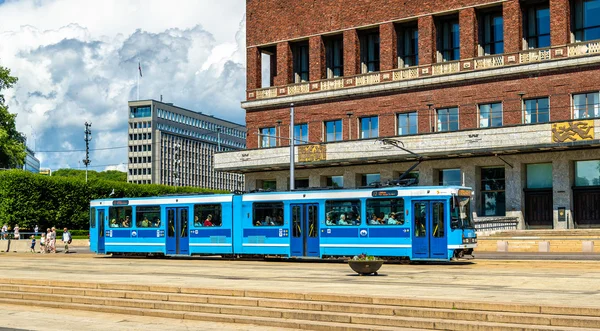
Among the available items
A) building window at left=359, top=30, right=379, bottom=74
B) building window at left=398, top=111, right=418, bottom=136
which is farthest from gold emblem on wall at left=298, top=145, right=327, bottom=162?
building window at left=359, top=30, right=379, bottom=74

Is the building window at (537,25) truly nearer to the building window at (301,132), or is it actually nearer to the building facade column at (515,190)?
the building facade column at (515,190)

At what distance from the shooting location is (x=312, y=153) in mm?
63000

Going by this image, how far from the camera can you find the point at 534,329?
13.8 meters

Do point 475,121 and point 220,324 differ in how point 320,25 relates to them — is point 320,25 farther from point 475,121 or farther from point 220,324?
point 220,324

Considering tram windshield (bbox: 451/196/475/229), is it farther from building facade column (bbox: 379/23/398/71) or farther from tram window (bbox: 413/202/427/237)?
building facade column (bbox: 379/23/398/71)

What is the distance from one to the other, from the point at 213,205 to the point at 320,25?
3104cm

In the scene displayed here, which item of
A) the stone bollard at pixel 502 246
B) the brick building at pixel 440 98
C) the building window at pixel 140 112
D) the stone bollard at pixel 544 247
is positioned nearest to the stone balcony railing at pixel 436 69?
the brick building at pixel 440 98

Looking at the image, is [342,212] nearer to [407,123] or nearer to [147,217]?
[147,217]

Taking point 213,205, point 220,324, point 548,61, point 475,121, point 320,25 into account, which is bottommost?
point 220,324

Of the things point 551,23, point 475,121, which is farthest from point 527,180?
point 551,23

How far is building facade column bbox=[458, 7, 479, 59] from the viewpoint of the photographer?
2256 inches

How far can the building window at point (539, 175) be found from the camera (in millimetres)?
53438

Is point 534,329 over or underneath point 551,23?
underneath

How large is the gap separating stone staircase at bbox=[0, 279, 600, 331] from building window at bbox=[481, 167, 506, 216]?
126 ft
